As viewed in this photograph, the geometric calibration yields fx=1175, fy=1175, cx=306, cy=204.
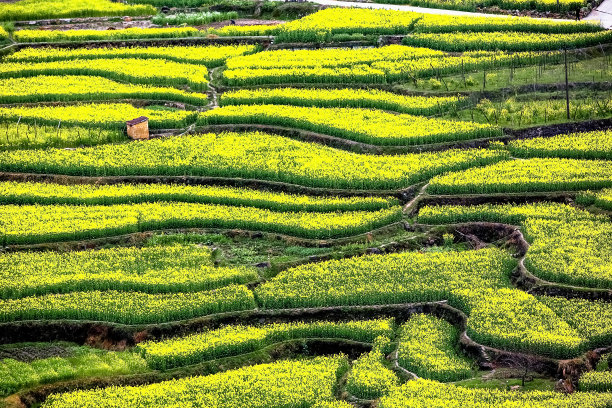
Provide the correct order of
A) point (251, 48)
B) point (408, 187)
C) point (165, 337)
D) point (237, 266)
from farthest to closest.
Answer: point (251, 48)
point (408, 187)
point (237, 266)
point (165, 337)

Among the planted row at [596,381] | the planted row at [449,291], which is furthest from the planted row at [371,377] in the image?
the planted row at [596,381]

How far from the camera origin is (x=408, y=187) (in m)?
37.7

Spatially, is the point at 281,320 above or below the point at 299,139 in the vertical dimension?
below

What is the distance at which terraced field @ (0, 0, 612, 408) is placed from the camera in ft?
95.7

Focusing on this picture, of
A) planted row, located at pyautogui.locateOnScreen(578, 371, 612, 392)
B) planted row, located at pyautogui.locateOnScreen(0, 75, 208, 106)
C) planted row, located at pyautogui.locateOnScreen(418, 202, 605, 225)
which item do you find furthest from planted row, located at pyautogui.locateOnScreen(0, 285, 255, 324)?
planted row, located at pyautogui.locateOnScreen(0, 75, 208, 106)

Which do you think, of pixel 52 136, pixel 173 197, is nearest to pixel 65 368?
pixel 173 197

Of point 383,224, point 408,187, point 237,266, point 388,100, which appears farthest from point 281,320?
point 388,100

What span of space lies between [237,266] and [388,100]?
12027 mm

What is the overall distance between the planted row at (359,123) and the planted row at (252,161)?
0.84 metres

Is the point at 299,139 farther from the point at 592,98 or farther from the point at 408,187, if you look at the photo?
the point at 592,98

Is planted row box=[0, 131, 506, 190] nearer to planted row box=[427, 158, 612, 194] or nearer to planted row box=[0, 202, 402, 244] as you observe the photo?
planted row box=[427, 158, 612, 194]

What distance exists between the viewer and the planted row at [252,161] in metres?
38.3

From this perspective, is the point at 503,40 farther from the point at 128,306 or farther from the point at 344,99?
the point at 128,306

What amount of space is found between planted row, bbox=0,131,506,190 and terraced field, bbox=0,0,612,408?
4.1 inches
